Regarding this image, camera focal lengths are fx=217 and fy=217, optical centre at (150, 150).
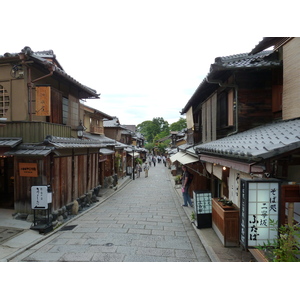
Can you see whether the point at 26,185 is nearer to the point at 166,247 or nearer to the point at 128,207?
the point at 128,207

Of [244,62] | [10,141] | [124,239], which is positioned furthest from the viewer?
[10,141]

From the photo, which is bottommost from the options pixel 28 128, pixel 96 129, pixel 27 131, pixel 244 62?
pixel 27 131

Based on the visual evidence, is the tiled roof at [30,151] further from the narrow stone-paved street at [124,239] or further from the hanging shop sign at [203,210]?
the hanging shop sign at [203,210]

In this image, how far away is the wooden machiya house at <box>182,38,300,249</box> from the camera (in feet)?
15.9

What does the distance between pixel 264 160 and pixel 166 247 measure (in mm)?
4927

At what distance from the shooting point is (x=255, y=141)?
583 centimetres

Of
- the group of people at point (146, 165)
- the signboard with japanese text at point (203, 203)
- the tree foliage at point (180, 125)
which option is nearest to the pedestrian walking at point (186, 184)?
the signboard with japanese text at point (203, 203)

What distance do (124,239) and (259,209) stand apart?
517 centimetres

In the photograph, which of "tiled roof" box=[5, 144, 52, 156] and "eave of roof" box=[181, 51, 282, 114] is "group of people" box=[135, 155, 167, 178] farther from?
"eave of roof" box=[181, 51, 282, 114]

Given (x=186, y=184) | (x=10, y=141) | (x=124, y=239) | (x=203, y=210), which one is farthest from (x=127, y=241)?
(x=10, y=141)

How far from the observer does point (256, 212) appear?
505cm

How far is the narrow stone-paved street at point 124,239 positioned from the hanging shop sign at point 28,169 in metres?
2.85

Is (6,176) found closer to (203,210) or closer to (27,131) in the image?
(27,131)

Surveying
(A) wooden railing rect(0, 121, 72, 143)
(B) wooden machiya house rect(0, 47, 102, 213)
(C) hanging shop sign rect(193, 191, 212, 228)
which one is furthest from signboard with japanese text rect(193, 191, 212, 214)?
(A) wooden railing rect(0, 121, 72, 143)
